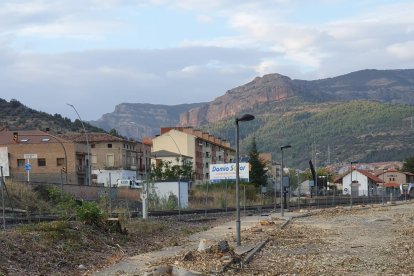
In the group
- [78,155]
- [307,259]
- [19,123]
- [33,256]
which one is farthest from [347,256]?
[19,123]

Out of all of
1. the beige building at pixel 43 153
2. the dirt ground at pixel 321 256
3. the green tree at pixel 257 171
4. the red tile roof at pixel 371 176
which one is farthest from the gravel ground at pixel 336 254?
the red tile roof at pixel 371 176

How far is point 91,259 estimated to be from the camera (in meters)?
18.7

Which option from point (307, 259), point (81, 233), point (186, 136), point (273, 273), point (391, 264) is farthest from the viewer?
point (186, 136)

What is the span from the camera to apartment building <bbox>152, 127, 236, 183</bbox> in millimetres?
129525

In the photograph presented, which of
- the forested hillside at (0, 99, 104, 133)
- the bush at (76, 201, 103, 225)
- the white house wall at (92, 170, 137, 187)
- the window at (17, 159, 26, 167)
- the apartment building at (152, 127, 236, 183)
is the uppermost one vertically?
the forested hillside at (0, 99, 104, 133)

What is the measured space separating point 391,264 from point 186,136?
11327 centimetres

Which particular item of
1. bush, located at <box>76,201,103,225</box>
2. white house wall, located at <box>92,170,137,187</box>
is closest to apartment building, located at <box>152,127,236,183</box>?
white house wall, located at <box>92,170,137,187</box>

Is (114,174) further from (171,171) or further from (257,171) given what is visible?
(257,171)

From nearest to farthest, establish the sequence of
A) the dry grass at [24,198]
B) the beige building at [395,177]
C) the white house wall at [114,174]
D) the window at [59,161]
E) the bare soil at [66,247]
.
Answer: the bare soil at [66,247] → the dry grass at [24,198] → the window at [59,161] → the white house wall at [114,174] → the beige building at [395,177]

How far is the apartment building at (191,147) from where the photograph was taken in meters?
130

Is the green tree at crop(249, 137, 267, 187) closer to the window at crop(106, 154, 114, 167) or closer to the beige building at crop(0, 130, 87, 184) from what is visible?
the window at crop(106, 154, 114, 167)

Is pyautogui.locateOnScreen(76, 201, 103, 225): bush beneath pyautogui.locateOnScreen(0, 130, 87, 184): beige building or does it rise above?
beneath

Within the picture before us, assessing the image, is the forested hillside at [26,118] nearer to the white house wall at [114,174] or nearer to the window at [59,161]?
the white house wall at [114,174]

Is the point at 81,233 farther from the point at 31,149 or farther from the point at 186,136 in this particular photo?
the point at 186,136
